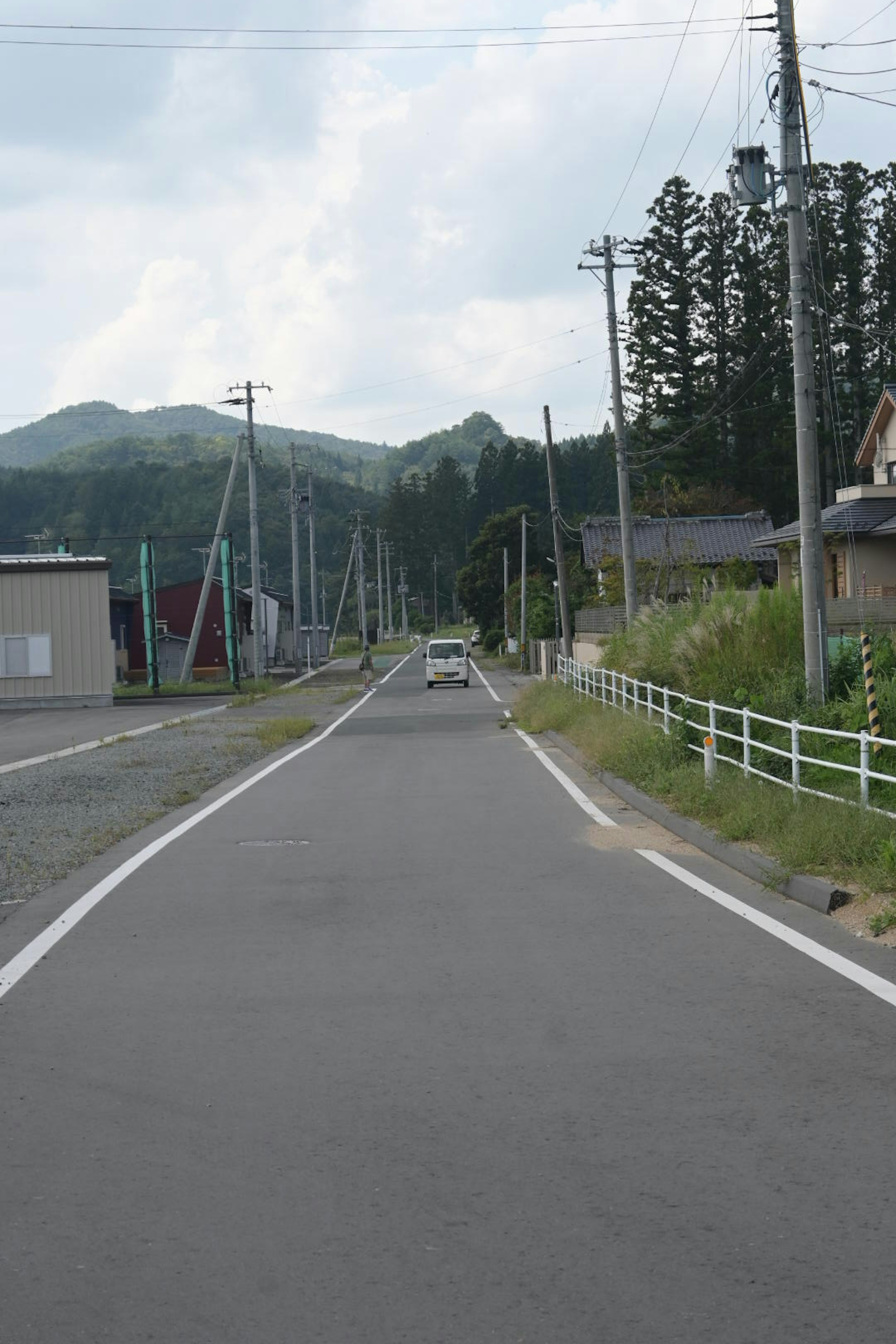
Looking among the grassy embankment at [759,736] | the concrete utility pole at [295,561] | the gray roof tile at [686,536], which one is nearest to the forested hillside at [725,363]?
the gray roof tile at [686,536]

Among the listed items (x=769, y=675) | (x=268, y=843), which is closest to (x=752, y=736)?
(x=769, y=675)

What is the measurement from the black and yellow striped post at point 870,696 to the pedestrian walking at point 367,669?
38.4 metres

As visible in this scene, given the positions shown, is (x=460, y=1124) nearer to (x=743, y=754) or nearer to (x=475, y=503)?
(x=743, y=754)

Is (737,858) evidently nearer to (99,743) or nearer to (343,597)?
(99,743)

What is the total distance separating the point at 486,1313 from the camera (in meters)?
3.73

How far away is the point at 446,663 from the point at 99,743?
26.2 m

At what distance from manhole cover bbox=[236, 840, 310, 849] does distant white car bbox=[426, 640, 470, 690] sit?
40.6 metres

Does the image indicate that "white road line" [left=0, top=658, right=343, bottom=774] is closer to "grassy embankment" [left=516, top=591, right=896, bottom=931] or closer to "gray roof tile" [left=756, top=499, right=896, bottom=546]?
"grassy embankment" [left=516, top=591, right=896, bottom=931]

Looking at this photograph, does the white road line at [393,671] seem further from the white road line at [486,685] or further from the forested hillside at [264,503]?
the forested hillside at [264,503]

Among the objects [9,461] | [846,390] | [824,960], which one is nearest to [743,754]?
[824,960]

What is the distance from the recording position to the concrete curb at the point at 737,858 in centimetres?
938

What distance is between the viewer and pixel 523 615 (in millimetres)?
73688

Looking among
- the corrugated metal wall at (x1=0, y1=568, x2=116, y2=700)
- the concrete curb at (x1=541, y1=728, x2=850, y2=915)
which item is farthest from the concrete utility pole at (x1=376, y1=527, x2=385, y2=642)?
the concrete curb at (x1=541, y1=728, x2=850, y2=915)

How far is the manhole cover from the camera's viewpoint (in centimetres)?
1301
